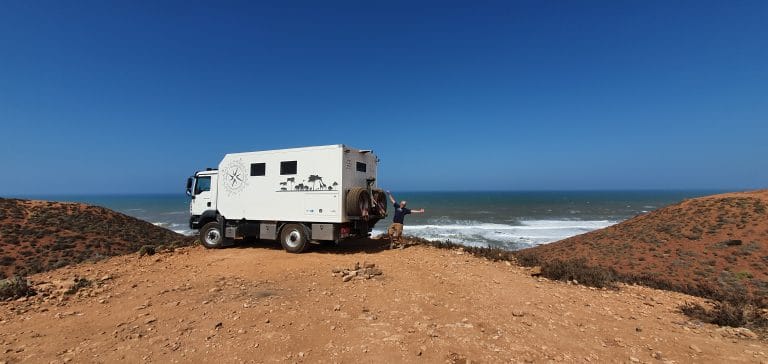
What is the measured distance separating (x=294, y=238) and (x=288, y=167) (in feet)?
8.12

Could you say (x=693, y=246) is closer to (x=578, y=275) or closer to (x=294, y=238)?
(x=578, y=275)

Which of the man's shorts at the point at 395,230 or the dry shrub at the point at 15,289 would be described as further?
the man's shorts at the point at 395,230

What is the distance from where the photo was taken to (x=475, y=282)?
8.10 m

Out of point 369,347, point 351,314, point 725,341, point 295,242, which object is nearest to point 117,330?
point 351,314

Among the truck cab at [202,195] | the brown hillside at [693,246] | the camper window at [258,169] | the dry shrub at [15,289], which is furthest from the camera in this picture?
the brown hillside at [693,246]

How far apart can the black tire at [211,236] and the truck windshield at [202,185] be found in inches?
55.3

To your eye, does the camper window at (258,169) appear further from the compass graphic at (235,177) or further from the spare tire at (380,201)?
the spare tire at (380,201)

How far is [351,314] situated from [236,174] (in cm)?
875

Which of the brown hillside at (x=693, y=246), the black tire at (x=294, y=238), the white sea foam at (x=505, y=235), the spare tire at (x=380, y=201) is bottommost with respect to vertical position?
the white sea foam at (x=505, y=235)

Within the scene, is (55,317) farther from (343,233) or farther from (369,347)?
(343,233)

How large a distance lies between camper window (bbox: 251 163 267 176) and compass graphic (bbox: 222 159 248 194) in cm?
45

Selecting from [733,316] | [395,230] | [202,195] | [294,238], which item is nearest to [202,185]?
[202,195]

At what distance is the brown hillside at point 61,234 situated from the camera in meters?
16.2

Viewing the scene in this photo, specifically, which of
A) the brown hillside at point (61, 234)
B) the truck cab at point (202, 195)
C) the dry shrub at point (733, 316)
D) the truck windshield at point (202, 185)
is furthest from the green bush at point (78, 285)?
the dry shrub at point (733, 316)
